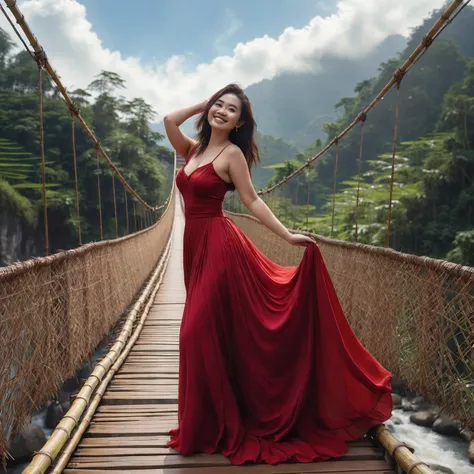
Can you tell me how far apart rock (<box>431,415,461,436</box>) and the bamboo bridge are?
114 inches

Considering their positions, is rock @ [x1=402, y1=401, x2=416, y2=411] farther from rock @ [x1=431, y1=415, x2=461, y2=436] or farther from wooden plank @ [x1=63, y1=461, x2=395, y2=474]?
wooden plank @ [x1=63, y1=461, x2=395, y2=474]

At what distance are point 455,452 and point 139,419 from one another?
12.6 feet

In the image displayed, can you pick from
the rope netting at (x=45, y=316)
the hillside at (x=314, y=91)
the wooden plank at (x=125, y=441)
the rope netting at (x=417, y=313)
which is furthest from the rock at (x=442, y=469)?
the hillside at (x=314, y=91)

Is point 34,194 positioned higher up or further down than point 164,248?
higher up

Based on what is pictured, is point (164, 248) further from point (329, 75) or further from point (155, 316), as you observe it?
point (329, 75)

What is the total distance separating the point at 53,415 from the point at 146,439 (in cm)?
400

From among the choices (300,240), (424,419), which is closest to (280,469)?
(300,240)

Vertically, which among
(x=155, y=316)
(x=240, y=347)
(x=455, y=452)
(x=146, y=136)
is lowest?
(x=455, y=452)

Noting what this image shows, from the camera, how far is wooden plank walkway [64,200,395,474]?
1.30 metres

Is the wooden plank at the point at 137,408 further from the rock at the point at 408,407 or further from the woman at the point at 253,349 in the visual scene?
the rock at the point at 408,407

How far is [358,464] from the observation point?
1.33 meters

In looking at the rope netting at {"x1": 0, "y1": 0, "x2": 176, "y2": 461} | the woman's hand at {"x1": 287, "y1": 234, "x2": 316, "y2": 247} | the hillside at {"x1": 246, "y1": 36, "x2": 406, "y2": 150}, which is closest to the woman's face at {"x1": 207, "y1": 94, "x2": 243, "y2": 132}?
the woman's hand at {"x1": 287, "y1": 234, "x2": 316, "y2": 247}

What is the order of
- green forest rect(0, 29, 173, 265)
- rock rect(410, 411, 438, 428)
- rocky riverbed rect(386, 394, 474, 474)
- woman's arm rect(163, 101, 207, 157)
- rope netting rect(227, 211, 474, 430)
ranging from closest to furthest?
1. rope netting rect(227, 211, 474, 430)
2. woman's arm rect(163, 101, 207, 157)
3. rocky riverbed rect(386, 394, 474, 474)
4. rock rect(410, 411, 438, 428)
5. green forest rect(0, 29, 173, 265)

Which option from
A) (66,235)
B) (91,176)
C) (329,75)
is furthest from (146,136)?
(329,75)
